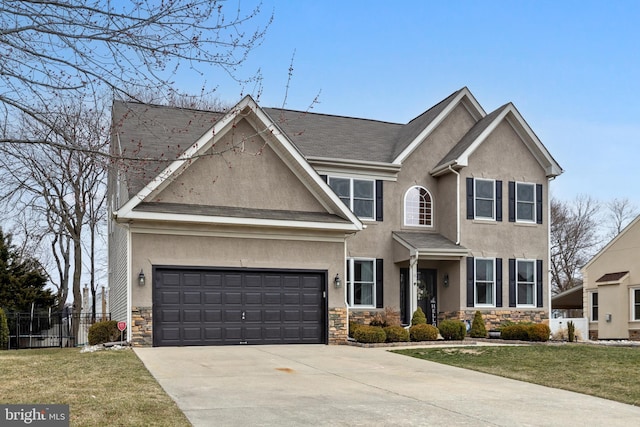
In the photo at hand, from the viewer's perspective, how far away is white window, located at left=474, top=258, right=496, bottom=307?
24562 mm

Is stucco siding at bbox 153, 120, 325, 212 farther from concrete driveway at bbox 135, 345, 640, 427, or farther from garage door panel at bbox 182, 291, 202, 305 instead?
concrete driveway at bbox 135, 345, 640, 427

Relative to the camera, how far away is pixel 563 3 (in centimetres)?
1647

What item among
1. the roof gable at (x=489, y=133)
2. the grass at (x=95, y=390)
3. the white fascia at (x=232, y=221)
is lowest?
the grass at (x=95, y=390)

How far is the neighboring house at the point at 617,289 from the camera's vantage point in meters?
28.0

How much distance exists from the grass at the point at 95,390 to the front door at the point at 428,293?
43.0 feet

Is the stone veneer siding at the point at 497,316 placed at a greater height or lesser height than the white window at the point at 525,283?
lesser

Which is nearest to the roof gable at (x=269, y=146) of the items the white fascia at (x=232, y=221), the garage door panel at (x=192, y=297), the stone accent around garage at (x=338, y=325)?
the white fascia at (x=232, y=221)

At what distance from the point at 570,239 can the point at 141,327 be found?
38857 millimetres

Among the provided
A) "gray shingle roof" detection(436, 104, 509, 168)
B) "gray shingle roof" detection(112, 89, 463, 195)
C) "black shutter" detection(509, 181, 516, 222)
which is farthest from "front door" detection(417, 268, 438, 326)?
"gray shingle roof" detection(112, 89, 463, 195)

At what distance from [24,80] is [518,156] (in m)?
20.7

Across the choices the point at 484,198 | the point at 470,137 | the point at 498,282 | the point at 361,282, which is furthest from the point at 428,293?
the point at 470,137

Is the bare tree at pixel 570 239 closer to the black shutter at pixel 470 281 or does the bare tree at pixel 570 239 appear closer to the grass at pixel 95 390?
the black shutter at pixel 470 281

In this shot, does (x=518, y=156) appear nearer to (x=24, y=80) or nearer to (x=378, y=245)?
(x=378, y=245)

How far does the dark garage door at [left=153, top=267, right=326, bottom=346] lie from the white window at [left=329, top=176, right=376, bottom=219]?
462cm
